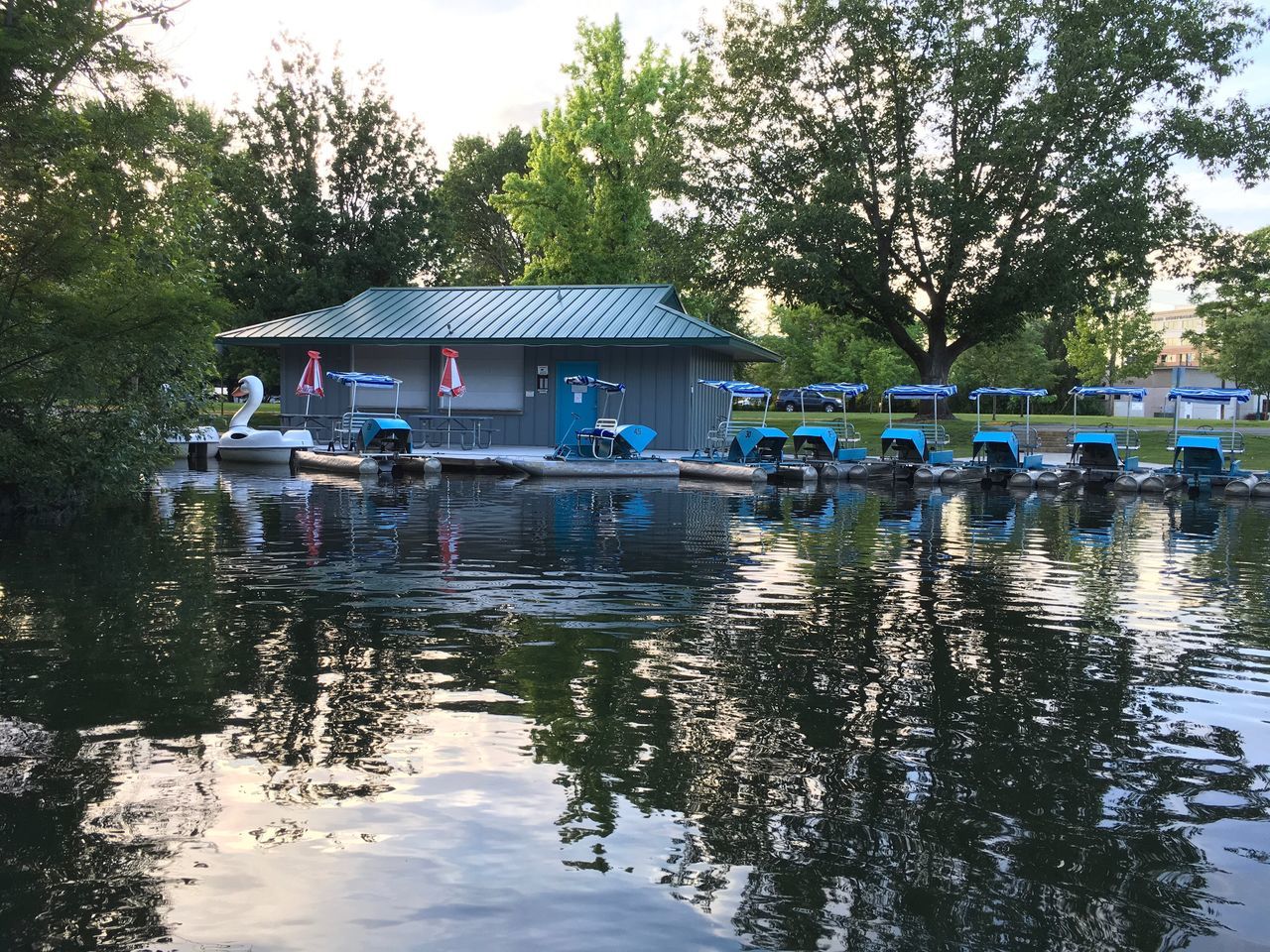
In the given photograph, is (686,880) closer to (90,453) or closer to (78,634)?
(78,634)

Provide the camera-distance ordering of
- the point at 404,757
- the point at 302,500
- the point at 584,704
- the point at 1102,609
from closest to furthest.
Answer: the point at 404,757
the point at 584,704
the point at 1102,609
the point at 302,500

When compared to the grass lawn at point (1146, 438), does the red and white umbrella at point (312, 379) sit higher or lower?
higher

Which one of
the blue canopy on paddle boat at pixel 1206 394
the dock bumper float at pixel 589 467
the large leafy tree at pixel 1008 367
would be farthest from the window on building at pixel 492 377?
the large leafy tree at pixel 1008 367

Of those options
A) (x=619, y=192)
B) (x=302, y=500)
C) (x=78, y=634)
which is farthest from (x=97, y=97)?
(x=619, y=192)

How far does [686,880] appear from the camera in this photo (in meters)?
4.04

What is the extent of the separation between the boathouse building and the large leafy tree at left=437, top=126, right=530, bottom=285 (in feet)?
81.2

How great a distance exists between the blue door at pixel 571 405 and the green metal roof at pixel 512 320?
57.5 inches

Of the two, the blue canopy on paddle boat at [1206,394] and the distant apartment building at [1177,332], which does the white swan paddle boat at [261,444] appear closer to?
the blue canopy on paddle boat at [1206,394]

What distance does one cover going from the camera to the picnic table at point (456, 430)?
3114cm

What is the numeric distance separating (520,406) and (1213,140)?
23.0 m

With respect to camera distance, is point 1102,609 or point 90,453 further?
point 90,453

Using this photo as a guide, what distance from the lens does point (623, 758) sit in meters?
5.35

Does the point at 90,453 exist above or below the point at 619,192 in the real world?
below

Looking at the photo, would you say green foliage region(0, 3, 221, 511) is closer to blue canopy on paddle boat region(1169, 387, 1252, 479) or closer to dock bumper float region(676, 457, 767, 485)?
dock bumper float region(676, 457, 767, 485)
